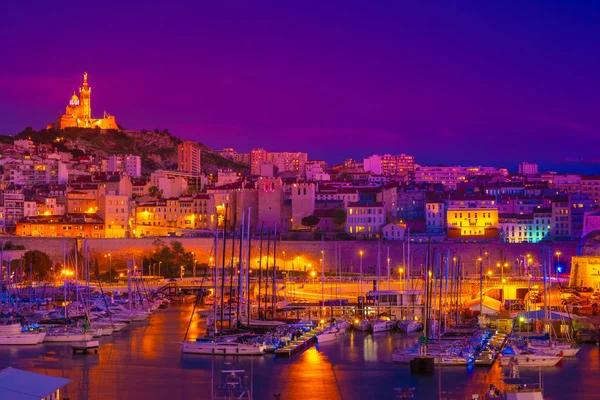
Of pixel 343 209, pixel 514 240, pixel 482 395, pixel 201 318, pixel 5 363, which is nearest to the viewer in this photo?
pixel 482 395

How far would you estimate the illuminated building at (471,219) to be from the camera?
178 ft

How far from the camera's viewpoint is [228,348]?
2564 centimetres

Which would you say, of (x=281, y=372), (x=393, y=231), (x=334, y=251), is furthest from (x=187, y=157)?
(x=281, y=372)

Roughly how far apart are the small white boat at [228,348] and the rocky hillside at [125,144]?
57.0m

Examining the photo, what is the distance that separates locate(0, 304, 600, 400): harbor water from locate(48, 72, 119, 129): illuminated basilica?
6522 centimetres

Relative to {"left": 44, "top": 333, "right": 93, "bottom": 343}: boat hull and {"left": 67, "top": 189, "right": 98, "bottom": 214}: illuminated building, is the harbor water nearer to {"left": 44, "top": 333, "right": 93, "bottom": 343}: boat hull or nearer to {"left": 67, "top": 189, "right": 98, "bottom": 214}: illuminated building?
{"left": 44, "top": 333, "right": 93, "bottom": 343}: boat hull

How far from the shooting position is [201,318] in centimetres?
3403

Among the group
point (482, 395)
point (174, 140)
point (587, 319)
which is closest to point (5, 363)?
point (482, 395)

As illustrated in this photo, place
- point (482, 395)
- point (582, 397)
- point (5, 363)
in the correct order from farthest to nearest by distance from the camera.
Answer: point (5, 363), point (582, 397), point (482, 395)

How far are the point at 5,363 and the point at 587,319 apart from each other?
52.3ft

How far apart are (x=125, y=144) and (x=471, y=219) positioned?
42160 millimetres

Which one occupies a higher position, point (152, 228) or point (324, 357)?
point (152, 228)

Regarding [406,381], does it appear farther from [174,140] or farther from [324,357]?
[174,140]

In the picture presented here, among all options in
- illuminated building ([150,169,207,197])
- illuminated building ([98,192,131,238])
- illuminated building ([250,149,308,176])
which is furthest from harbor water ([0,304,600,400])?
illuminated building ([250,149,308,176])
